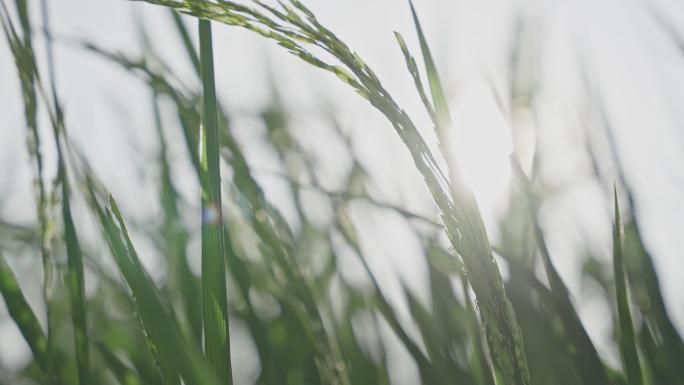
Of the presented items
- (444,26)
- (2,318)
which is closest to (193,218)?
(2,318)

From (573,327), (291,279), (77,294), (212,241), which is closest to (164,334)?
(212,241)

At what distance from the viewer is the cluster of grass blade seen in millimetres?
381

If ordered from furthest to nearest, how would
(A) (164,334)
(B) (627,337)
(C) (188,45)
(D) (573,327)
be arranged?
(C) (188,45)
(D) (573,327)
(B) (627,337)
(A) (164,334)

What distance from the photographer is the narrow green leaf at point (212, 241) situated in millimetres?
359

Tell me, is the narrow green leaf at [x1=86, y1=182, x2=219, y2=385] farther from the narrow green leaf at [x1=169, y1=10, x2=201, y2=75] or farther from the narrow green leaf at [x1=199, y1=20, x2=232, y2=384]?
the narrow green leaf at [x1=169, y1=10, x2=201, y2=75]

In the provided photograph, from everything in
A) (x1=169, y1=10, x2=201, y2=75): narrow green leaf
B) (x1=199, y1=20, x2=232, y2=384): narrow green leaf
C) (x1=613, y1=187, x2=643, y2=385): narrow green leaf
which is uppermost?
(x1=169, y1=10, x2=201, y2=75): narrow green leaf

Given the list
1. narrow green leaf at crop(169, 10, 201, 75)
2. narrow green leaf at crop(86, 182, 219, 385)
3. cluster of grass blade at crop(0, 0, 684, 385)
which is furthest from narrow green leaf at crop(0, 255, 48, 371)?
narrow green leaf at crop(169, 10, 201, 75)

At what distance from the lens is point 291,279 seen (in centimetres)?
64

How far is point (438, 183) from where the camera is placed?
15.4 inches

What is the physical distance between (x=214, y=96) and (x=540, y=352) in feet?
2.08

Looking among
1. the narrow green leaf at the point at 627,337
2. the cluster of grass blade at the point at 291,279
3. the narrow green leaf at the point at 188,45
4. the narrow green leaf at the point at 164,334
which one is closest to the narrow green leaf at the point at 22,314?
the cluster of grass blade at the point at 291,279

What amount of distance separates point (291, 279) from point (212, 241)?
0.26m

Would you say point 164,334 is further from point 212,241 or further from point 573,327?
point 573,327

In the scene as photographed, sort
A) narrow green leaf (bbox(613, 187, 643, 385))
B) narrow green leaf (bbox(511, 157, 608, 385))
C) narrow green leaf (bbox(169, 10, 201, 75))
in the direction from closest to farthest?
1. narrow green leaf (bbox(613, 187, 643, 385))
2. narrow green leaf (bbox(511, 157, 608, 385))
3. narrow green leaf (bbox(169, 10, 201, 75))
